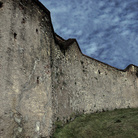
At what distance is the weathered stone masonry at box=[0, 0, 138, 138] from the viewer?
4.62 m

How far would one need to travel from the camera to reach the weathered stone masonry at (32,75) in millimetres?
4625

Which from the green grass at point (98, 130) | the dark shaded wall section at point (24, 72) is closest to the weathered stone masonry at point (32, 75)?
the dark shaded wall section at point (24, 72)

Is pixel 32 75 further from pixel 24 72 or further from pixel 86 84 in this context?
pixel 86 84

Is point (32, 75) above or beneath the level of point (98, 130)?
above

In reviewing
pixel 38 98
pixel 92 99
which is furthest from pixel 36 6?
pixel 92 99

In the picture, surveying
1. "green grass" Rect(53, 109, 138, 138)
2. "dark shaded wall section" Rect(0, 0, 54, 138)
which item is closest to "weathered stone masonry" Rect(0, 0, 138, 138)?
"dark shaded wall section" Rect(0, 0, 54, 138)

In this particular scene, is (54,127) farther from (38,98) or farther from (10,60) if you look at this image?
(10,60)

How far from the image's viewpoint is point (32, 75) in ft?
18.0

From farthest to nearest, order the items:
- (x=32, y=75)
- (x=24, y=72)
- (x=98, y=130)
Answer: (x=98, y=130)
(x=32, y=75)
(x=24, y=72)

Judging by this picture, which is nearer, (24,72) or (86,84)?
(24,72)

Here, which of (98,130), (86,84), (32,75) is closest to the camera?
(32,75)

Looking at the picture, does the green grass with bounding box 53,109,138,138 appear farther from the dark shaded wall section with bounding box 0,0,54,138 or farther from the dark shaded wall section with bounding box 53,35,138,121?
the dark shaded wall section with bounding box 0,0,54,138

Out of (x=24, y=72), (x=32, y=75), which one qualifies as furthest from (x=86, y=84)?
(x=24, y=72)

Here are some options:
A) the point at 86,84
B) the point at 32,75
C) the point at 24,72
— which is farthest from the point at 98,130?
the point at 86,84
